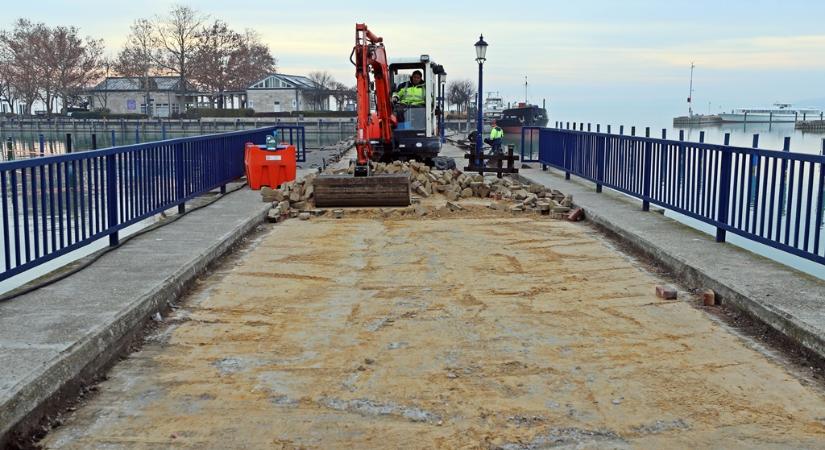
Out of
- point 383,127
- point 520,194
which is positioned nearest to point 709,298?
point 520,194

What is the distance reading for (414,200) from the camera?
14.8m

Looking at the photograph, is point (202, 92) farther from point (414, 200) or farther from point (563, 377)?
point (563, 377)

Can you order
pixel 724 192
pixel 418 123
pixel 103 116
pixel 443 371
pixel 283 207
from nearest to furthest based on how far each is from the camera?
pixel 443 371
pixel 724 192
pixel 283 207
pixel 418 123
pixel 103 116

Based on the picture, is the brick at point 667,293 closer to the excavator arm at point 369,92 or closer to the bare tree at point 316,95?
the excavator arm at point 369,92

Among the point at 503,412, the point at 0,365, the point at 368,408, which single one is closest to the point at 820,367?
the point at 503,412

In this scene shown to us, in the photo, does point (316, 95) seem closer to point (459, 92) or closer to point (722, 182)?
point (459, 92)

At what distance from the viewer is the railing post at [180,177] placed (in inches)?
466

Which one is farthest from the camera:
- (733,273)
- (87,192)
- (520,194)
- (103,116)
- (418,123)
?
(103,116)

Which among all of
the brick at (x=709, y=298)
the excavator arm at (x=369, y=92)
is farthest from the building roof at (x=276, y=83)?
the brick at (x=709, y=298)

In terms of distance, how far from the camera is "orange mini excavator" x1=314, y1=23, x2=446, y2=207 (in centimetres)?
1376

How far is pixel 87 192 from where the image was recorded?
328 inches

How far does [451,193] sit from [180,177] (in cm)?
512

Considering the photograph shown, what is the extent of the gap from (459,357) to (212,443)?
6.49ft

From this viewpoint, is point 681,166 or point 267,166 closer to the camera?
point 681,166
